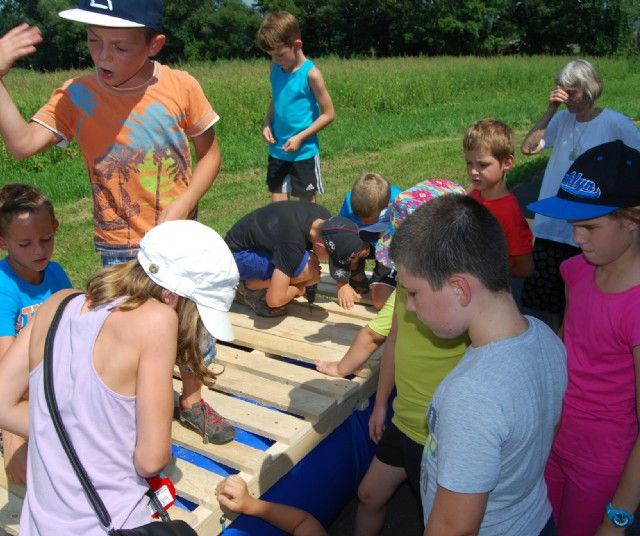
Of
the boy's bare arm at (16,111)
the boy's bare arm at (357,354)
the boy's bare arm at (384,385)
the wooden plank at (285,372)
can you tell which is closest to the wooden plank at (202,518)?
the boy's bare arm at (384,385)

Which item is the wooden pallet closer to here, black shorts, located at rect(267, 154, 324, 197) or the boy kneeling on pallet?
the boy kneeling on pallet

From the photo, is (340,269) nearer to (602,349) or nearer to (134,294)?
(602,349)

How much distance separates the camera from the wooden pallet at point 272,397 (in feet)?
8.09

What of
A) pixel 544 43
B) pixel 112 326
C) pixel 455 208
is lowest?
pixel 544 43

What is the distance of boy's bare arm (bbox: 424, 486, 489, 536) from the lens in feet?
4.74

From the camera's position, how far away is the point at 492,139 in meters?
3.20

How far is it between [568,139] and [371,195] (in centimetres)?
116

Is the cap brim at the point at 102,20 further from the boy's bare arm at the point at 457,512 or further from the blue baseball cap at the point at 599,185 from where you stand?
the boy's bare arm at the point at 457,512

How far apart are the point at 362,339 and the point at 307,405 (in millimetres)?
375

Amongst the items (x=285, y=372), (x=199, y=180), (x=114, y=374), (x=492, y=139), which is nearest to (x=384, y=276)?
(x=285, y=372)

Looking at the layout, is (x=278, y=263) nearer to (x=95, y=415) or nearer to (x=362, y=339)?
(x=362, y=339)

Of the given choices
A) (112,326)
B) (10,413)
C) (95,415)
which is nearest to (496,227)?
(112,326)

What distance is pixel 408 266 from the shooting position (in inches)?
61.1

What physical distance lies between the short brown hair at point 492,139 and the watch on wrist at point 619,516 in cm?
175
